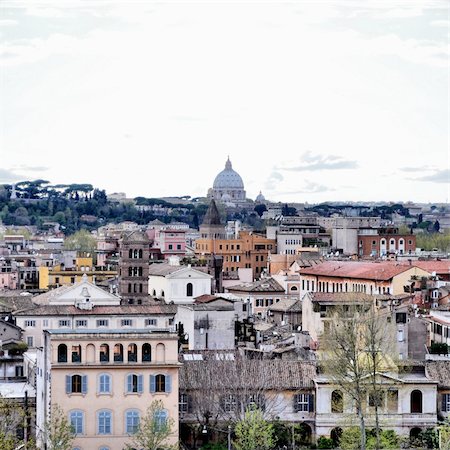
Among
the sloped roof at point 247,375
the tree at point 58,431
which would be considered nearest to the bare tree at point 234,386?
the sloped roof at point 247,375

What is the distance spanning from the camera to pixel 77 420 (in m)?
41.1

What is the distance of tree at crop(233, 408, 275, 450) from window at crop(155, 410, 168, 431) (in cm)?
179

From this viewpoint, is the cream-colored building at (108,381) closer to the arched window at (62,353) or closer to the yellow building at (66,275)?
the arched window at (62,353)

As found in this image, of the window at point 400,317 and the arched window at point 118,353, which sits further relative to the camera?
the window at point 400,317

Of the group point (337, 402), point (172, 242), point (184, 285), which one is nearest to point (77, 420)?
point (337, 402)

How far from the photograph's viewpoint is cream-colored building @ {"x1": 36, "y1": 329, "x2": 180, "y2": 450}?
41062 millimetres

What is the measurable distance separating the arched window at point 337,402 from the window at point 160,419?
16.7ft

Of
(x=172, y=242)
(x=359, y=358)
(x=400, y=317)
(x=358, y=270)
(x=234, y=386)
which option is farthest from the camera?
(x=172, y=242)

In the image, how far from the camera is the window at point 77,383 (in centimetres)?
4109

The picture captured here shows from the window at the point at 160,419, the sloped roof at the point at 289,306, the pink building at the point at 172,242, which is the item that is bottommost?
the window at the point at 160,419

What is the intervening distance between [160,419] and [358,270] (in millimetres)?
38773

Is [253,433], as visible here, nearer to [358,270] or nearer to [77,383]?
[77,383]

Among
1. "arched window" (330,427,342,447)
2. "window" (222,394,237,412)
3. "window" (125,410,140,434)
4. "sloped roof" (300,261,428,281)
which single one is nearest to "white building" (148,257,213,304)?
"sloped roof" (300,261,428,281)

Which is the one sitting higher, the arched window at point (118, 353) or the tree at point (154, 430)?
the arched window at point (118, 353)
